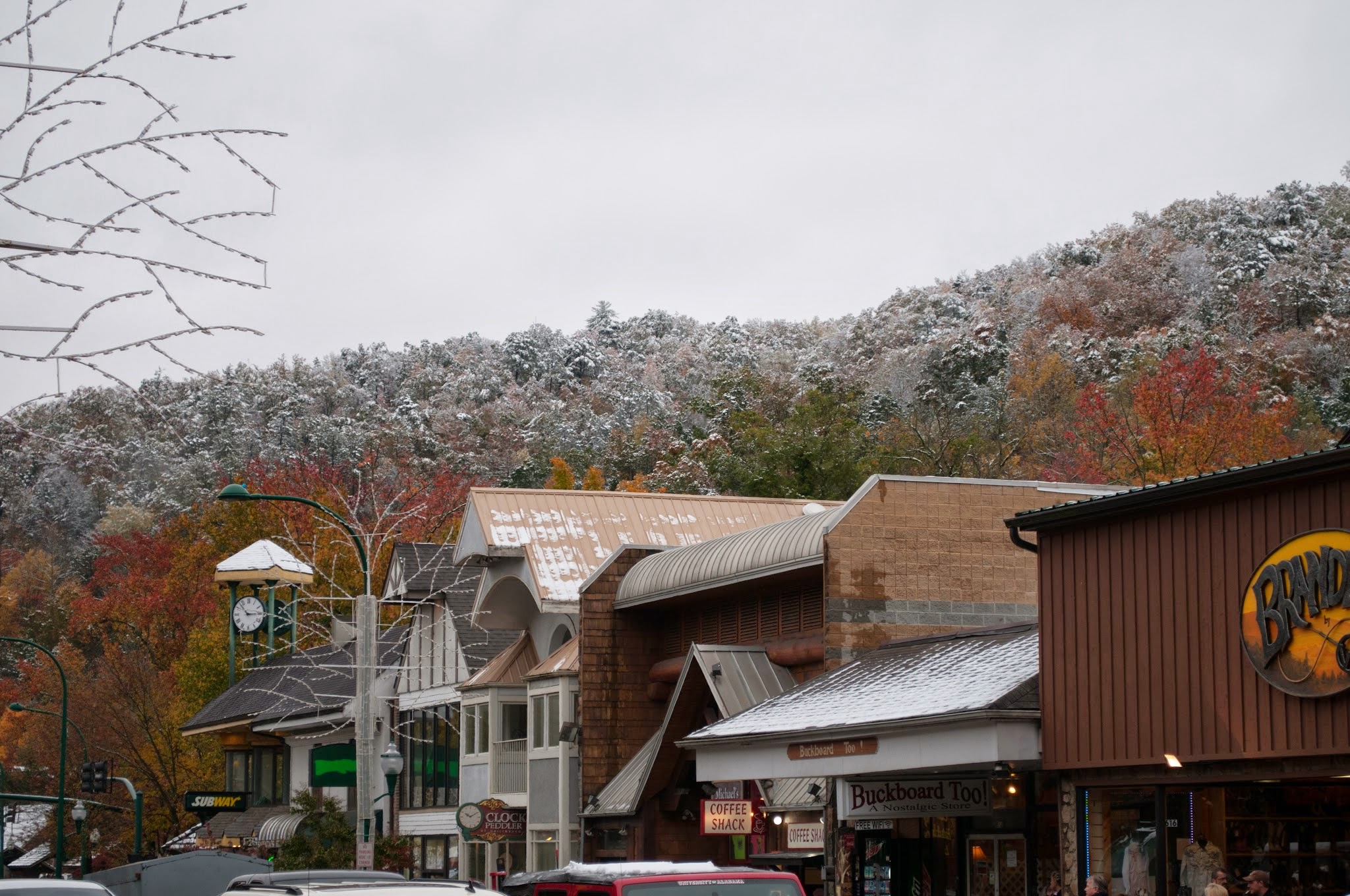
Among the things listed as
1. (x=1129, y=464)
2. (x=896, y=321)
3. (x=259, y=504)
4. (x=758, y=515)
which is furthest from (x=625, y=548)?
(x=896, y=321)

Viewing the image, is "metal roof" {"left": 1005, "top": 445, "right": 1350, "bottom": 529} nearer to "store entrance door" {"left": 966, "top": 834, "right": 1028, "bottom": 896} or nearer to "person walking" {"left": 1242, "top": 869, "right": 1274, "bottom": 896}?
"person walking" {"left": 1242, "top": 869, "right": 1274, "bottom": 896}

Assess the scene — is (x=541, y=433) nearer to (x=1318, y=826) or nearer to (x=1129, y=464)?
(x=1129, y=464)

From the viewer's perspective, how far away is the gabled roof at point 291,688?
49.2 metres

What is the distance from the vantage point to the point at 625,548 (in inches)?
1356

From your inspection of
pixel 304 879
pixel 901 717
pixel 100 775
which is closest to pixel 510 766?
pixel 100 775

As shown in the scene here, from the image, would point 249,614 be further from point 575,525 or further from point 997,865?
point 997,865

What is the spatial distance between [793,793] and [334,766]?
66.5ft

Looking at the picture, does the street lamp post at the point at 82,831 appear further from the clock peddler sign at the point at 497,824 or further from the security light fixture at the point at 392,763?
the security light fixture at the point at 392,763

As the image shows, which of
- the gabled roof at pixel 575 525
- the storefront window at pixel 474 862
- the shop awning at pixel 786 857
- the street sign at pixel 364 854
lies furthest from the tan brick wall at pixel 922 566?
the storefront window at pixel 474 862

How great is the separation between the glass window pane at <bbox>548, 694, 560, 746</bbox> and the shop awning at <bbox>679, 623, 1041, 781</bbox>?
1087 cm

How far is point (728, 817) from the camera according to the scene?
29.0 meters

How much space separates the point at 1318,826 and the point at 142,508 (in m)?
99.5

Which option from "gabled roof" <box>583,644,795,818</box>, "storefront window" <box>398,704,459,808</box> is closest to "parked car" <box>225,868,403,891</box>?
"gabled roof" <box>583,644,795,818</box>

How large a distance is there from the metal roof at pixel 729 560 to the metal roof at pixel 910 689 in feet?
7.48
